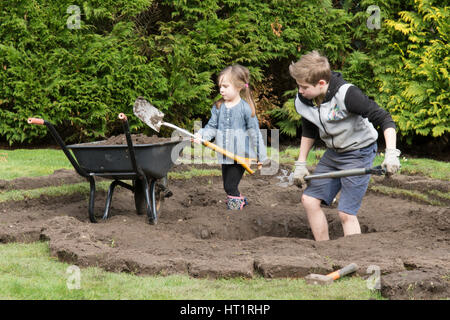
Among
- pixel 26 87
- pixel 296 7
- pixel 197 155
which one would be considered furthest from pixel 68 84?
pixel 296 7

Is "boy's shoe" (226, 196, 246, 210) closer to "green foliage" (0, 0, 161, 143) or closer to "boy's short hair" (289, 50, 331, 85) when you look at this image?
"boy's short hair" (289, 50, 331, 85)

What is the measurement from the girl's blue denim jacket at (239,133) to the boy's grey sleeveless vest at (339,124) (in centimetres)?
122

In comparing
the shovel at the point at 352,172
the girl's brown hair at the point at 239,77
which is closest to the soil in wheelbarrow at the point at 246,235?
the shovel at the point at 352,172

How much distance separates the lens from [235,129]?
5.83 metres

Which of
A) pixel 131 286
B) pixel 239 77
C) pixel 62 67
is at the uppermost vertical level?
pixel 239 77

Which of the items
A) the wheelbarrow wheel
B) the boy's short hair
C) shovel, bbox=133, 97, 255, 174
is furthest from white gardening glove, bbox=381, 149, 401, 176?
the wheelbarrow wheel

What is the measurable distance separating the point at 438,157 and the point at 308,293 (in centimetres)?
749

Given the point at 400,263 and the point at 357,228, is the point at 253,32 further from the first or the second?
the point at 400,263

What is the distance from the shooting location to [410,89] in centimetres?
909

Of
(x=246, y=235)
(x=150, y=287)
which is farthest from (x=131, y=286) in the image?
(x=246, y=235)

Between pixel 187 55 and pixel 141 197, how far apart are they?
4.35 meters

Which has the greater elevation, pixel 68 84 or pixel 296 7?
pixel 296 7

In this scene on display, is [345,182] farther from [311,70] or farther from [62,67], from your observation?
[62,67]

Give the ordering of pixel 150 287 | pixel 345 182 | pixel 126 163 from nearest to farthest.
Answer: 1. pixel 150 287
2. pixel 345 182
3. pixel 126 163
